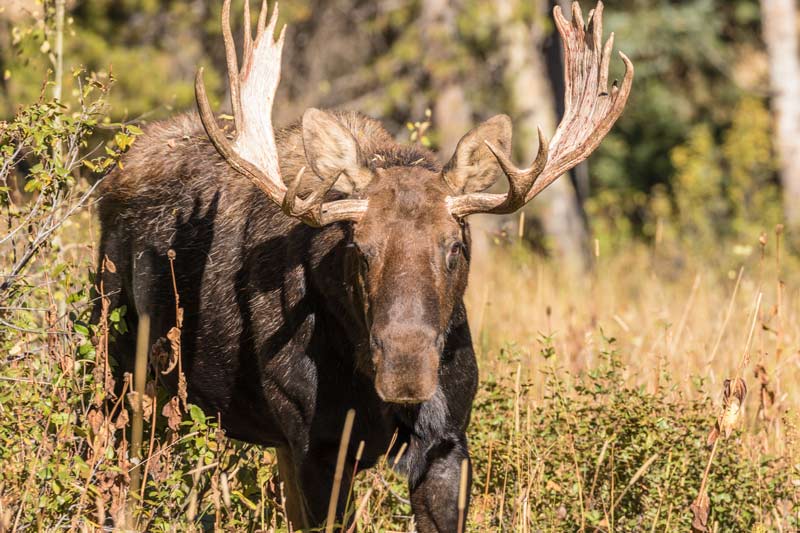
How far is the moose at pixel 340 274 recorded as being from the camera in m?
4.31

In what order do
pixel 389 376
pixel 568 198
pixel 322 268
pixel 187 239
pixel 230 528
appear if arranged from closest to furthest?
pixel 389 376
pixel 230 528
pixel 322 268
pixel 187 239
pixel 568 198

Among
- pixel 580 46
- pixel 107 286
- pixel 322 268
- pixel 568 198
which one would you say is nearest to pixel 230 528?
pixel 322 268

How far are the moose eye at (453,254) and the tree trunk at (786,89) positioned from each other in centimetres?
1046

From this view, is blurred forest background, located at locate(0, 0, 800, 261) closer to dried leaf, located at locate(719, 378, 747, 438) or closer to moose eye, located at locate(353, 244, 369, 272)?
moose eye, located at locate(353, 244, 369, 272)

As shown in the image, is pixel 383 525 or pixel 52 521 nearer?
pixel 52 521

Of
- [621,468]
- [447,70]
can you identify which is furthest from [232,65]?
[447,70]

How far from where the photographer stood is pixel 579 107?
16.3 feet

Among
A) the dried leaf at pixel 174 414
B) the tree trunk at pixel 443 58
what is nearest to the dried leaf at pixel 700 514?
the dried leaf at pixel 174 414

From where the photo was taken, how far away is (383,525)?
537 cm

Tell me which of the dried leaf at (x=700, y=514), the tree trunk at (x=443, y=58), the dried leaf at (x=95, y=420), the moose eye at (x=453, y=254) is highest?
the tree trunk at (x=443, y=58)

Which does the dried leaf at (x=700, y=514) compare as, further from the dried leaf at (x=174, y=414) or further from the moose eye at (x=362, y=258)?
the dried leaf at (x=174, y=414)

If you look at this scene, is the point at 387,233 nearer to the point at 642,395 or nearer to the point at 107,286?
the point at 642,395

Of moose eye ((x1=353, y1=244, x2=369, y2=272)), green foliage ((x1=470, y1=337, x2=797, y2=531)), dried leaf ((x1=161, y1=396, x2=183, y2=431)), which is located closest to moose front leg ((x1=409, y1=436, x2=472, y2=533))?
green foliage ((x1=470, y1=337, x2=797, y2=531))

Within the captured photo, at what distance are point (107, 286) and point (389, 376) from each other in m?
2.51
